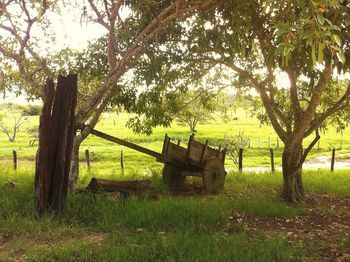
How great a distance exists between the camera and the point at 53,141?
26.5ft

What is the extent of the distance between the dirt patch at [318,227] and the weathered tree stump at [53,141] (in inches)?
140

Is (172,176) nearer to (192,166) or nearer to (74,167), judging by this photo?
(192,166)

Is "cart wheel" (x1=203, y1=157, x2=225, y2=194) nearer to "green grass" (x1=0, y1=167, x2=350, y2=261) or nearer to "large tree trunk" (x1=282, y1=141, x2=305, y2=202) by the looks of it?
"green grass" (x1=0, y1=167, x2=350, y2=261)

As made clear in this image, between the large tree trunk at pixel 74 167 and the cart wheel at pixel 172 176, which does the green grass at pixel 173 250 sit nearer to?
the large tree trunk at pixel 74 167

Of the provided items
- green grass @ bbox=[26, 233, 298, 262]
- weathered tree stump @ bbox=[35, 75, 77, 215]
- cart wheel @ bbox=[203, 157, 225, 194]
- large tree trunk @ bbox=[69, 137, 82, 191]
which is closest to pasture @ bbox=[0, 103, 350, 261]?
green grass @ bbox=[26, 233, 298, 262]

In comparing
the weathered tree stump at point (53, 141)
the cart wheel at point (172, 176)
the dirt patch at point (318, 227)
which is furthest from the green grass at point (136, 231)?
the cart wheel at point (172, 176)

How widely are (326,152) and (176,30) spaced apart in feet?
119

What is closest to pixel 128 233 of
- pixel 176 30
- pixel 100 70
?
pixel 100 70

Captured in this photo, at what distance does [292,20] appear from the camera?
5.56 metres

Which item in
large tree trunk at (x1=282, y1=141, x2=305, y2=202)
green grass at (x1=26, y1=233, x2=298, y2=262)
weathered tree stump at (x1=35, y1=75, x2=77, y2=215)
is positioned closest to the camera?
green grass at (x1=26, y1=233, x2=298, y2=262)

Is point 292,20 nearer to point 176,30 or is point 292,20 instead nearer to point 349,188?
point 176,30

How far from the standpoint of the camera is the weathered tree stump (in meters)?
8.03

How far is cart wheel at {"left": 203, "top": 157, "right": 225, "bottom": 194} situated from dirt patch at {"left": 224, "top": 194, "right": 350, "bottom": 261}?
8.45 feet

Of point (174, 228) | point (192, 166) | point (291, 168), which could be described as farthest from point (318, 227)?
point (192, 166)
